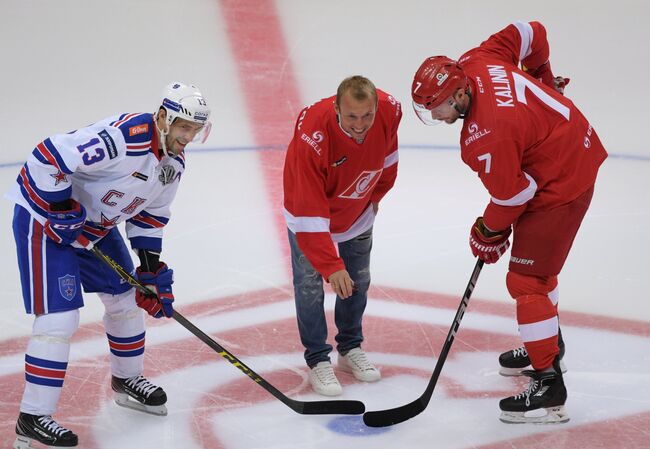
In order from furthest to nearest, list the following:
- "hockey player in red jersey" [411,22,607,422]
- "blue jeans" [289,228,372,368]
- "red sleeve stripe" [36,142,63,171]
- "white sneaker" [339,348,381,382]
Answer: "white sneaker" [339,348,381,382] → "blue jeans" [289,228,372,368] → "hockey player in red jersey" [411,22,607,422] → "red sleeve stripe" [36,142,63,171]

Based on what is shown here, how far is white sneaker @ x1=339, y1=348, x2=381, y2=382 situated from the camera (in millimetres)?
3369

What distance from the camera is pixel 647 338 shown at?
3.57m

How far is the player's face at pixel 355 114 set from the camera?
280cm

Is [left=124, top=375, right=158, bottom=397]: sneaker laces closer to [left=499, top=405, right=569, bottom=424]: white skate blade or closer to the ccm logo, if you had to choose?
the ccm logo

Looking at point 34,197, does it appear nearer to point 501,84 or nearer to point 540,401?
point 501,84

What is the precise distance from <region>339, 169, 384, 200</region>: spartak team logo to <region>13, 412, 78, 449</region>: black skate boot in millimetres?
1170

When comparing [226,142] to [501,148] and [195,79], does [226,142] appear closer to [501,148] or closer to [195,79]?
[195,79]

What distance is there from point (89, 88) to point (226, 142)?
108cm

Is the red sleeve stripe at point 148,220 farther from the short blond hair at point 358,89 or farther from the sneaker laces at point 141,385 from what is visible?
the short blond hair at point 358,89

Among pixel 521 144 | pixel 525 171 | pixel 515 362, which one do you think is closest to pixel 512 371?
pixel 515 362

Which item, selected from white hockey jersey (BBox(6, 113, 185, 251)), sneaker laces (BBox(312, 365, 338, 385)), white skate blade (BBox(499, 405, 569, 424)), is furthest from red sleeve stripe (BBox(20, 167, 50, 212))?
white skate blade (BBox(499, 405, 569, 424))

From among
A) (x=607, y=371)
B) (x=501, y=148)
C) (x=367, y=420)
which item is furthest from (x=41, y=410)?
(x=607, y=371)

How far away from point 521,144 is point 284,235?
1847mm

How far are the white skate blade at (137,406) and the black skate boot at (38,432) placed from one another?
0.33m
